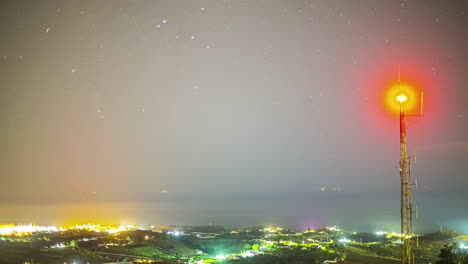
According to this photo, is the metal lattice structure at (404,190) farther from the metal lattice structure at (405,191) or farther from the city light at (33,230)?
the city light at (33,230)

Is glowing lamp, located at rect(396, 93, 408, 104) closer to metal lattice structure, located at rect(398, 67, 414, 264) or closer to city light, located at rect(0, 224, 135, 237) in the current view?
metal lattice structure, located at rect(398, 67, 414, 264)

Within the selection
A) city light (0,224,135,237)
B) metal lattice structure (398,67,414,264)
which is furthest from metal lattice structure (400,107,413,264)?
city light (0,224,135,237)

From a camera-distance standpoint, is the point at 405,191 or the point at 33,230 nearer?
the point at 405,191

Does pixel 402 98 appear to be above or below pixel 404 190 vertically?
above

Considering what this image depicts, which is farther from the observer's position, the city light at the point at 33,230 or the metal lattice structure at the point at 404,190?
the city light at the point at 33,230

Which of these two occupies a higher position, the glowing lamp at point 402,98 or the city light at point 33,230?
the glowing lamp at point 402,98

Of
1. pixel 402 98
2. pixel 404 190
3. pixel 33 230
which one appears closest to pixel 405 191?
pixel 404 190

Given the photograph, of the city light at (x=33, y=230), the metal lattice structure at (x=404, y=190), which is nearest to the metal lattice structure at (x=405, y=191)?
the metal lattice structure at (x=404, y=190)

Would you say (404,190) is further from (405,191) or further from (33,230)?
(33,230)

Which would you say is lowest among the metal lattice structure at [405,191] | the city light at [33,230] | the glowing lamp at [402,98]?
the city light at [33,230]

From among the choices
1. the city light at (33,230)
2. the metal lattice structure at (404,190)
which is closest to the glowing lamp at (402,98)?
the metal lattice structure at (404,190)

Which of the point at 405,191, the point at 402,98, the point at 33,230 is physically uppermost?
the point at 402,98

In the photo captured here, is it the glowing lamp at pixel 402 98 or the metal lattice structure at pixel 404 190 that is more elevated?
the glowing lamp at pixel 402 98
